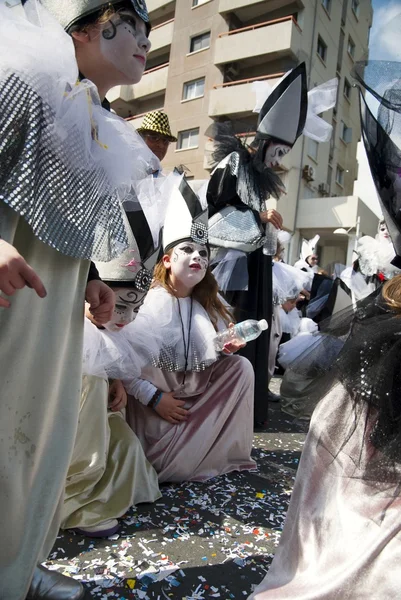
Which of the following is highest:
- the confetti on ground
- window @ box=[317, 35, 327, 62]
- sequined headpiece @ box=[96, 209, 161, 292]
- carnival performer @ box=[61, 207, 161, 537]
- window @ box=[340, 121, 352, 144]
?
window @ box=[317, 35, 327, 62]

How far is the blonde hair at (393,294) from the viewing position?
1.01 metres

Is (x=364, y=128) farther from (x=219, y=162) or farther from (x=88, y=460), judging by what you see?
(x=219, y=162)

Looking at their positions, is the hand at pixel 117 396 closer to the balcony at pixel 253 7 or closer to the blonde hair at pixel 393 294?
the blonde hair at pixel 393 294

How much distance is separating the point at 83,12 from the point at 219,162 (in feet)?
6.56

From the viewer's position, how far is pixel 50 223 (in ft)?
3.23

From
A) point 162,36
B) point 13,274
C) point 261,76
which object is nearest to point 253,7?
point 261,76

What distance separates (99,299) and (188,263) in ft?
3.43

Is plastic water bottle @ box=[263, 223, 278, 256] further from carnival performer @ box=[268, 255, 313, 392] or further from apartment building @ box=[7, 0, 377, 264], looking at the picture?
apartment building @ box=[7, 0, 377, 264]

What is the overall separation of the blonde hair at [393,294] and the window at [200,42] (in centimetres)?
1627

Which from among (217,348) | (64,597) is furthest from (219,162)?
(64,597)

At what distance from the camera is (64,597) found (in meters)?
1.24

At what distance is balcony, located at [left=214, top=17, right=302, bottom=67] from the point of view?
12750mm

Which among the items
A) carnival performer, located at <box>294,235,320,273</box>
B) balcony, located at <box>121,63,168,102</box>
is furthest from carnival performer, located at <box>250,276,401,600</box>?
balcony, located at <box>121,63,168,102</box>

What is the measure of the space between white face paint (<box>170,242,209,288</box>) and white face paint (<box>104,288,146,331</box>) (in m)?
0.35
